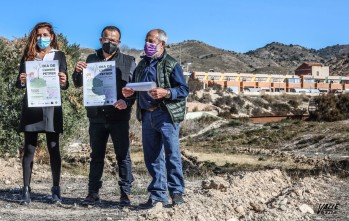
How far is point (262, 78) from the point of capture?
3531 inches

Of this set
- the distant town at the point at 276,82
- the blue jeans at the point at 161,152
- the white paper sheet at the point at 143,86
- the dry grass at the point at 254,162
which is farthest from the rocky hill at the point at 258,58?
the white paper sheet at the point at 143,86

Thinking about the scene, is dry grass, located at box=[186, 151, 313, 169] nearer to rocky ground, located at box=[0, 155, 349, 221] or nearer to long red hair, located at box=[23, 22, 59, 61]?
rocky ground, located at box=[0, 155, 349, 221]

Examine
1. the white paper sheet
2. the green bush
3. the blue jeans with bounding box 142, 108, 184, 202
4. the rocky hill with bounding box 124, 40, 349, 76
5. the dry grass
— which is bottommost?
the dry grass

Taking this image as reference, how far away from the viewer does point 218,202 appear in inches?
250

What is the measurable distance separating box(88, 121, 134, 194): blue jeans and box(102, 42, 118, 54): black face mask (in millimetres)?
777

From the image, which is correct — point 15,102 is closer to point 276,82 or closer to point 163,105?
point 163,105

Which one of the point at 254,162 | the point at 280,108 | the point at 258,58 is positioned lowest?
the point at 280,108

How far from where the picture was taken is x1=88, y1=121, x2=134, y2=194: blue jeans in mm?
6840

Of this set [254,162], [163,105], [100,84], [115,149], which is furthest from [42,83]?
[254,162]

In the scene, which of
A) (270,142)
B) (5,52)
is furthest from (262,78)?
(5,52)

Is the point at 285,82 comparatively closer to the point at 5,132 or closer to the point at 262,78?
the point at 262,78

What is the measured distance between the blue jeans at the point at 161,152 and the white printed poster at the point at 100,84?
1.57 ft

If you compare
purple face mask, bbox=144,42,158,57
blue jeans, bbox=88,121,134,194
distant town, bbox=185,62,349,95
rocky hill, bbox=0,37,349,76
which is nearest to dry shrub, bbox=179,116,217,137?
blue jeans, bbox=88,121,134,194

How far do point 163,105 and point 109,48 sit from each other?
3.09ft
